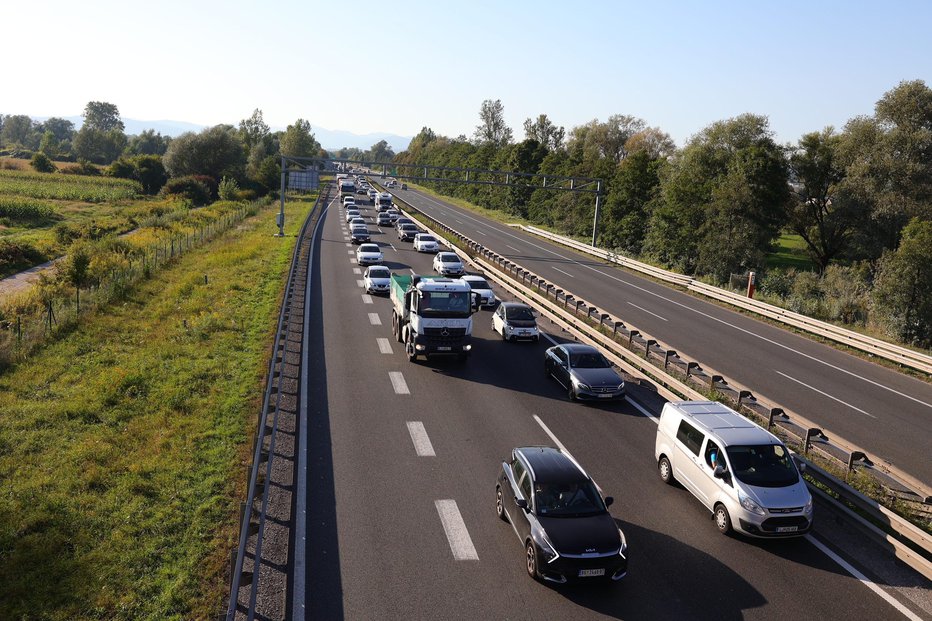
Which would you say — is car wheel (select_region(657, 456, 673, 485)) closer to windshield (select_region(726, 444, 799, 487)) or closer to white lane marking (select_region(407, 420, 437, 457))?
windshield (select_region(726, 444, 799, 487))

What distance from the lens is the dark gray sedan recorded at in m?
18.9

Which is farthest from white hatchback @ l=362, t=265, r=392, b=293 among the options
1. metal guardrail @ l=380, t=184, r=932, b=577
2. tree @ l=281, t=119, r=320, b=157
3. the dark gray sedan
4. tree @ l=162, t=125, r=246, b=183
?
tree @ l=281, t=119, r=320, b=157

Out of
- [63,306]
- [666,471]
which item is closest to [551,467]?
[666,471]

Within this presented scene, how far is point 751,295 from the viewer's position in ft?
125

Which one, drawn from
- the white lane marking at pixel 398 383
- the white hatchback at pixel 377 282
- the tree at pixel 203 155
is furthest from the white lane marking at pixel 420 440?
the tree at pixel 203 155

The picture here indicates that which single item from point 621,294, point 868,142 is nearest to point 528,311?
point 621,294

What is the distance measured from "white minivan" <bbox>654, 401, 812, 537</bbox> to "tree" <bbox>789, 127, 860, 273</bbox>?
164 feet

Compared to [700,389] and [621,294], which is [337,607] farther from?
[621,294]

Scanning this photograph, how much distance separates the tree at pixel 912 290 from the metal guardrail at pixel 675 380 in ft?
48.4

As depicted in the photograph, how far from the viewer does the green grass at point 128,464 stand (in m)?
9.77

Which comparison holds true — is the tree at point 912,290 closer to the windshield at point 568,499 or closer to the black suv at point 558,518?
the black suv at point 558,518

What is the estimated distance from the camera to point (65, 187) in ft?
308

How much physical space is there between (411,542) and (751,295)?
32.4 m

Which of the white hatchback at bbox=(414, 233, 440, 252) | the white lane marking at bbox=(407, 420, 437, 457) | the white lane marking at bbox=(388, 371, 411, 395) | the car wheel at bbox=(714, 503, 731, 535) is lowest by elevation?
the white lane marking at bbox=(407, 420, 437, 457)
